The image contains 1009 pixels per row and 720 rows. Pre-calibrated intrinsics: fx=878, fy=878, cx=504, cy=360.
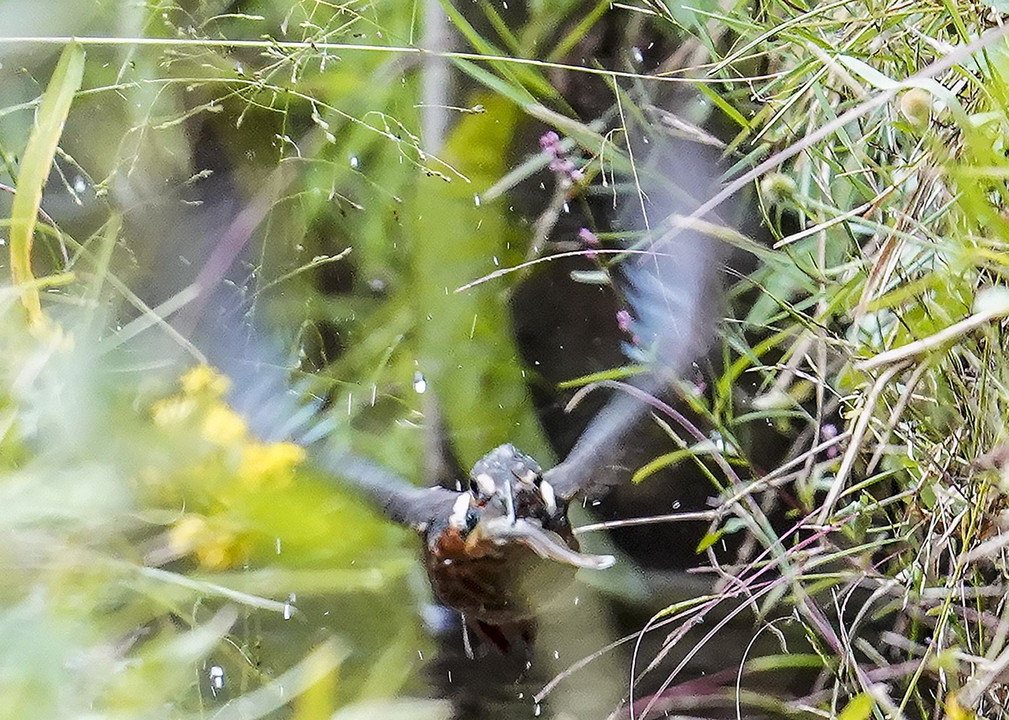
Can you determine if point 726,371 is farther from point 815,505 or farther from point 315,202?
point 315,202

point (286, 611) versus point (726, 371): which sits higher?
point (726, 371)

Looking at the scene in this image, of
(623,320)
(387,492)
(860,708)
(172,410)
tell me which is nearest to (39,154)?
(172,410)

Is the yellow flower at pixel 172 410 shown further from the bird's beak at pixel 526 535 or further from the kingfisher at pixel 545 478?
the bird's beak at pixel 526 535

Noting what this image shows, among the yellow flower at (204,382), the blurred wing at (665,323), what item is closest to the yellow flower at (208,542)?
the yellow flower at (204,382)

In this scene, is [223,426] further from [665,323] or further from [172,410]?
[665,323]

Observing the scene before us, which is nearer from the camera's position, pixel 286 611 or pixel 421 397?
pixel 286 611

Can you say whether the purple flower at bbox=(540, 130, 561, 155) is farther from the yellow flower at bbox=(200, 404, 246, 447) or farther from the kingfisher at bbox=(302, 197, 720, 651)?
the yellow flower at bbox=(200, 404, 246, 447)

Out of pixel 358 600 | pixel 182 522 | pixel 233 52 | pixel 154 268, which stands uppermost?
pixel 233 52

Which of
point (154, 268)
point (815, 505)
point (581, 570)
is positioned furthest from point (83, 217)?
point (815, 505)
